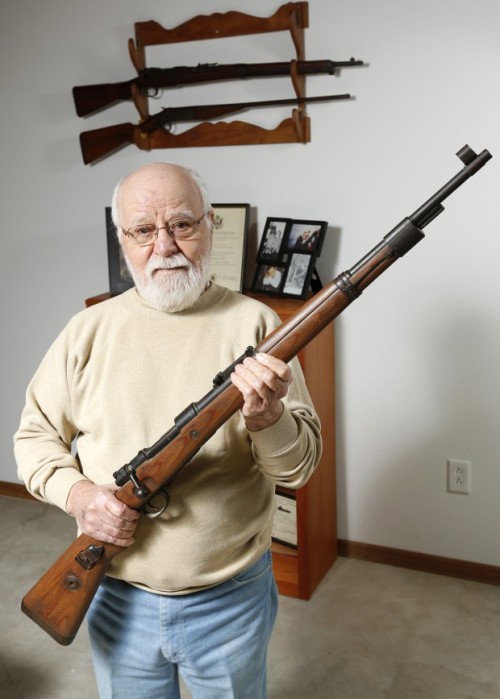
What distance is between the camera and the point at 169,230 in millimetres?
1403

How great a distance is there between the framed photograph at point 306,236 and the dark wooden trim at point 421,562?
110cm

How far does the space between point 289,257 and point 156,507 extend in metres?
1.47

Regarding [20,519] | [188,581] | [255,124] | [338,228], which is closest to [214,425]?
[188,581]

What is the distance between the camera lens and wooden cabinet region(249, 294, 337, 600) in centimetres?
261

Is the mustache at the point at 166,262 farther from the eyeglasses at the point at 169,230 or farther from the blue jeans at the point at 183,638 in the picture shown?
the blue jeans at the point at 183,638

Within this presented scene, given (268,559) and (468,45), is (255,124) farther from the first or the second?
(268,559)

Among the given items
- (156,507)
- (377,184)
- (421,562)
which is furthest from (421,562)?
(156,507)

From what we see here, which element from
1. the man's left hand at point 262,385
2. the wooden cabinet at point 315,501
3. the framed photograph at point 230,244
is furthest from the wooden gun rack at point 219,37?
the man's left hand at point 262,385

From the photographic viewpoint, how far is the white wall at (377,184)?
2453 millimetres

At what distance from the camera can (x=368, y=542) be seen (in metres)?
2.90

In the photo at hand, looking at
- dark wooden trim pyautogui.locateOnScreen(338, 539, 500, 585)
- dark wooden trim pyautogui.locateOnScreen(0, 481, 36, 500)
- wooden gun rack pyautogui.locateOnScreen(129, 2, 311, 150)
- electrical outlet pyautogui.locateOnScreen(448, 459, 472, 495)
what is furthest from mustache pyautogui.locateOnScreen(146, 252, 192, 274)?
dark wooden trim pyautogui.locateOnScreen(0, 481, 36, 500)

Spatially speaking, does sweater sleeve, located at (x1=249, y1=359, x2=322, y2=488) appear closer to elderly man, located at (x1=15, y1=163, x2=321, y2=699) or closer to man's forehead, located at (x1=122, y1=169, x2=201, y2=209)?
elderly man, located at (x1=15, y1=163, x2=321, y2=699)

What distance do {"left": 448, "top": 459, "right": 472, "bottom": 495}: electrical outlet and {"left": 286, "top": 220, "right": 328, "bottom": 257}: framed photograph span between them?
85 cm

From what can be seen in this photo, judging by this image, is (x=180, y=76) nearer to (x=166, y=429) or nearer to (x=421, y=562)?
(x=166, y=429)
